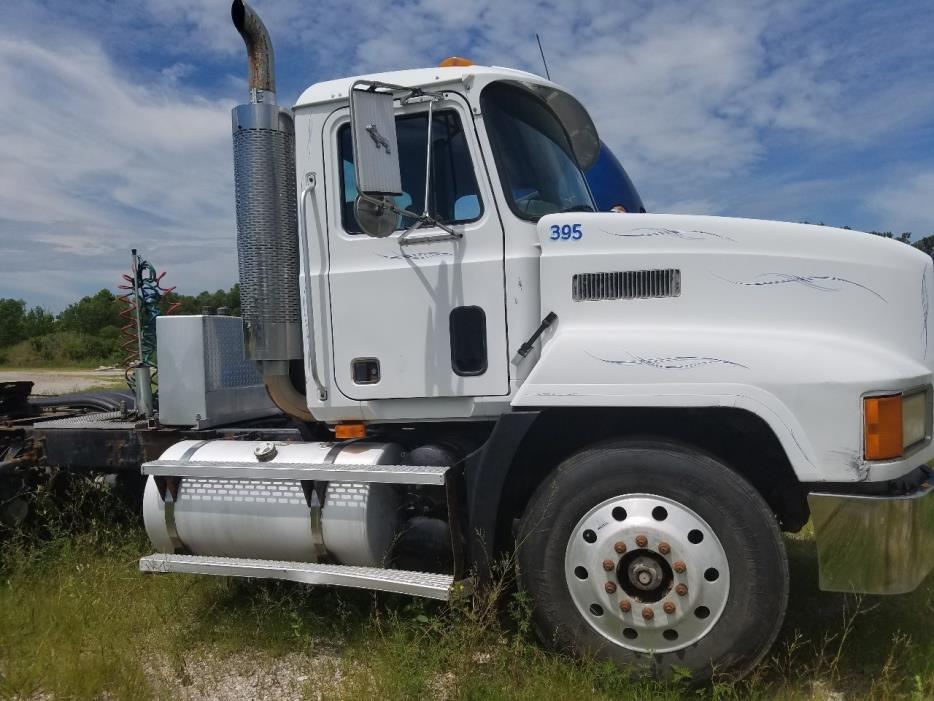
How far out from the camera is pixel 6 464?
4.59 meters

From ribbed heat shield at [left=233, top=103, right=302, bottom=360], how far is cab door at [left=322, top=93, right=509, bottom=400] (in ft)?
1.03

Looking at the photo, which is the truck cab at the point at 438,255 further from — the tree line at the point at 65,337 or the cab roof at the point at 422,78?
the tree line at the point at 65,337

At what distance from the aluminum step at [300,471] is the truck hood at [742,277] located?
3.22ft

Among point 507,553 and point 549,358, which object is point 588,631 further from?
point 549,358

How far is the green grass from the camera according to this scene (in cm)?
306

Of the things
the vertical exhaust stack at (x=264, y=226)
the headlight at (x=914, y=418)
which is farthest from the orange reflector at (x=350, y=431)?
the headlight at (x=914, y=418)

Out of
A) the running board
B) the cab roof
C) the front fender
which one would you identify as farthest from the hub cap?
the cab roof

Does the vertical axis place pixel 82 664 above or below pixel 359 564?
below

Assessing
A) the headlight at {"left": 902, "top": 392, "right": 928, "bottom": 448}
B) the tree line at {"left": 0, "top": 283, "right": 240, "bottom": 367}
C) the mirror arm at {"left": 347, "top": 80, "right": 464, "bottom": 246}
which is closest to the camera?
the headlight at {"left": 902, "top": 392, "right": 928, "bottom": 448}

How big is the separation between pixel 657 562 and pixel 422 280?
5.63ft

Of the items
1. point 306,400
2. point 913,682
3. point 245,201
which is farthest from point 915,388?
point 245,201

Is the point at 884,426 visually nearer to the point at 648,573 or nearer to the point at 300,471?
the point at 648,573

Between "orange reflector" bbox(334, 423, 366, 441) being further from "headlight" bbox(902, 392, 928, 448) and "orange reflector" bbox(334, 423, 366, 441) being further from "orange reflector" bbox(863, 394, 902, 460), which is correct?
"headlight" bbox(902, 392, 928, 448)

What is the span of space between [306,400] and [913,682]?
322 cm
